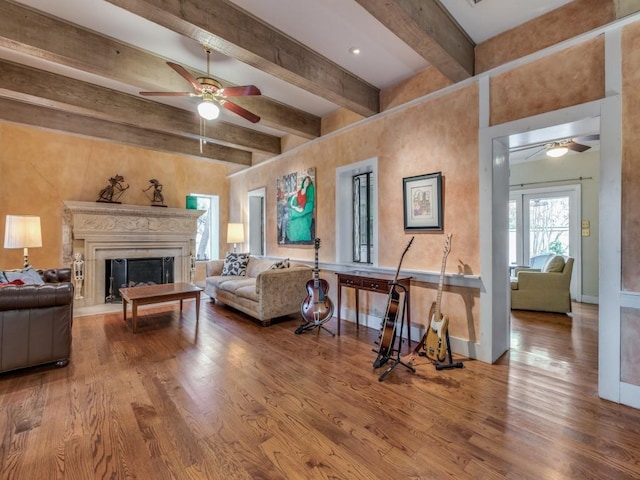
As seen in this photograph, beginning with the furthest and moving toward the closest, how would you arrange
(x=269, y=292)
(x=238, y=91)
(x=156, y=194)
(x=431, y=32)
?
(x=156, y=194)
(x=269, y=292)
(x=238, y=91)
(x=431, y=32)

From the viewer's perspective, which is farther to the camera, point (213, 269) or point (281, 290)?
point (213, 269)

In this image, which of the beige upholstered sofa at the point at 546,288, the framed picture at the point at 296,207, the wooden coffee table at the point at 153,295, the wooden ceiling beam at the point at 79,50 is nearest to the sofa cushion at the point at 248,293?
the wooden coffee table at the point at 153,295

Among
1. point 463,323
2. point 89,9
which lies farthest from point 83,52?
point 463,323

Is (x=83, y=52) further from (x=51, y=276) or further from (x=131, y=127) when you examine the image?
(x=51, y=276)

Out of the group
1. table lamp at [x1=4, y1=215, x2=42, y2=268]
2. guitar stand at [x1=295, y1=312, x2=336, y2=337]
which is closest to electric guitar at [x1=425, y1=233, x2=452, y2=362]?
guitar stand at [x1=295, y1=312, x2=336, y2=337]

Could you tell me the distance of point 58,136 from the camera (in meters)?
5.13

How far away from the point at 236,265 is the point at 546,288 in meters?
5.23

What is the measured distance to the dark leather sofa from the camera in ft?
8.35

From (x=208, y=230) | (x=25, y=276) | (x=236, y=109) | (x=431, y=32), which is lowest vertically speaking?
(x=25, y=276)

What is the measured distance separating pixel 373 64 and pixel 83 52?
2.75 m

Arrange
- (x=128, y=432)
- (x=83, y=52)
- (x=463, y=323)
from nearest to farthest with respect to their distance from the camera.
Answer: (x=128, y=432), (x=83, y=52), (x=463, y=323)

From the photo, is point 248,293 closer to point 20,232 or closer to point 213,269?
point 213,269

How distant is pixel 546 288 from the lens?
4.66 meters

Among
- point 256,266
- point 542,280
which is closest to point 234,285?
point 256,266
